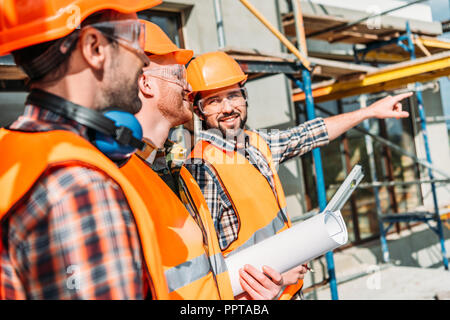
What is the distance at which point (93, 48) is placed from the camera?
939 mm

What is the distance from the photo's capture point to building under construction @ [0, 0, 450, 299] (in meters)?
4.38

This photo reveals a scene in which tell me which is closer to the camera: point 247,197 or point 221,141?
point 247,197

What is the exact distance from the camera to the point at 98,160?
2.69 feet

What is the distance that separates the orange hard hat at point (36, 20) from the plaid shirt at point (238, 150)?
1.34 metres

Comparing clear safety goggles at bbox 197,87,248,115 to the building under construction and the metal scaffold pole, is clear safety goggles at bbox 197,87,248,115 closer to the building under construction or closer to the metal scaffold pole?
the building under construction

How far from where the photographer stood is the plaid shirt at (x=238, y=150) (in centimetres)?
214

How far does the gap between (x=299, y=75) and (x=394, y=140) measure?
4.64 m

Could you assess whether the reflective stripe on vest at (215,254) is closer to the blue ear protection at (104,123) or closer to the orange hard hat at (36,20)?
the blue ear protection at (104,123)

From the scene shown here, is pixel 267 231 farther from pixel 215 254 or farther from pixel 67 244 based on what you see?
pixel 67 244

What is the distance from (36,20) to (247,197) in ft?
5.00

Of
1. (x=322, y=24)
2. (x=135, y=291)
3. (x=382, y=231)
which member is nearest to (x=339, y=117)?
(x=135, y=291)

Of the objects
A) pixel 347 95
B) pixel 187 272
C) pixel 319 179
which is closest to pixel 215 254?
pixel 187 272

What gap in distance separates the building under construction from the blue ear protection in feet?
5.88

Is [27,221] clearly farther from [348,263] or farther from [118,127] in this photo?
[348,263]
